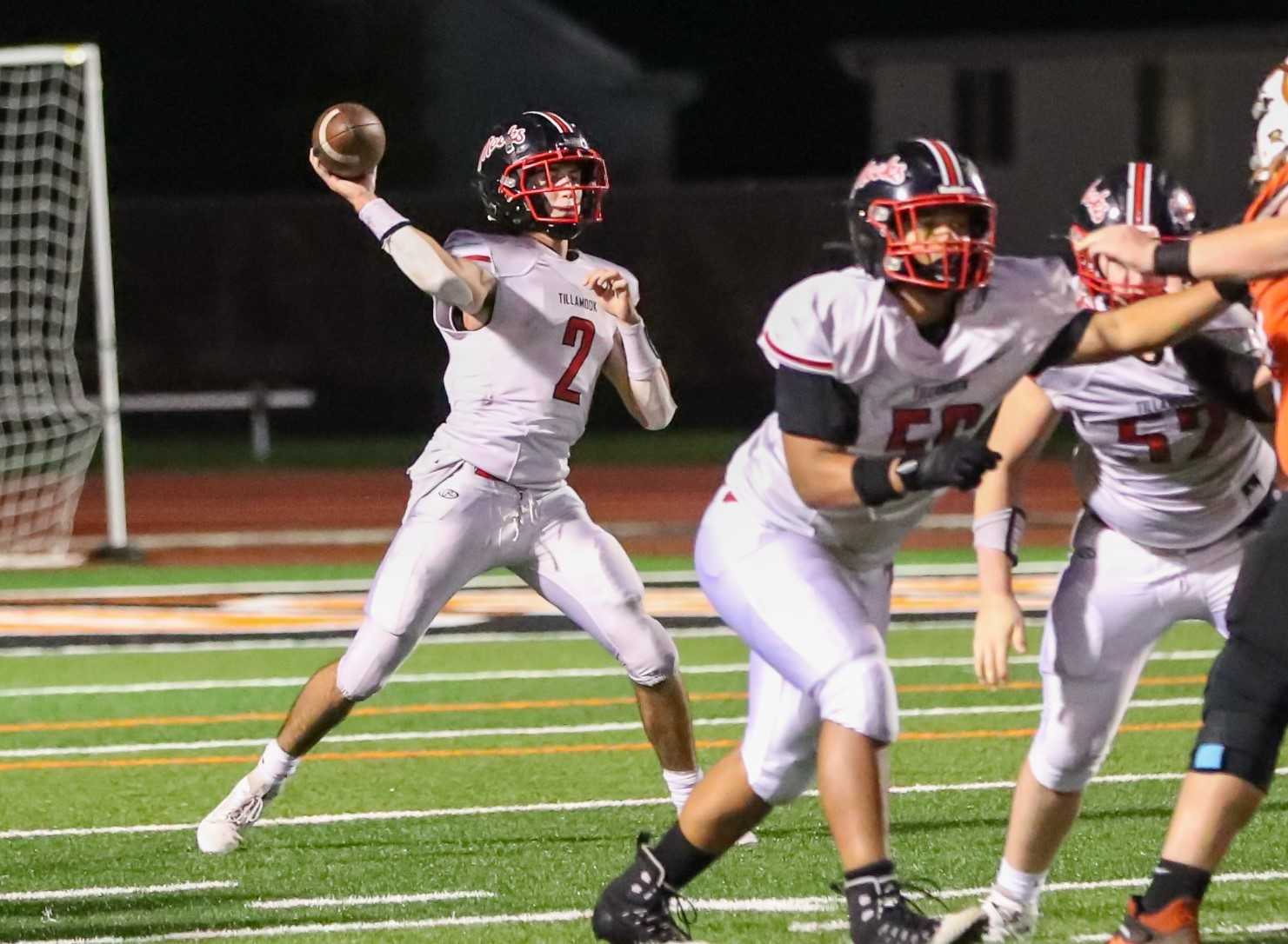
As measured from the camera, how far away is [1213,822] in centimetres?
429

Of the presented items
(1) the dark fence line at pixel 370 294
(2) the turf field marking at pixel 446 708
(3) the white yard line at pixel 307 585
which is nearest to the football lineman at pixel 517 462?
(2) the turf field marking at pixel 446 708

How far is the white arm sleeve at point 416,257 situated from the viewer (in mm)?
5719

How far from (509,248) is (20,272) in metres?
12.1

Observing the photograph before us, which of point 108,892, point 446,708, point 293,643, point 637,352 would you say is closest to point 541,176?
point 637,352

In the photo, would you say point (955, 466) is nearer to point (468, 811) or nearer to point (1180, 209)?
point (1180, 209)

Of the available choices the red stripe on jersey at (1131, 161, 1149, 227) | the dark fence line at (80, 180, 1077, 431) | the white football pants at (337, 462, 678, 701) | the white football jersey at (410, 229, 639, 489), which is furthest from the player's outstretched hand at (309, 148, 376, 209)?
the dark fence line at (80, 180, 1077, 431)

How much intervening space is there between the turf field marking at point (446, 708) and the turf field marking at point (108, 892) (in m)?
2.62

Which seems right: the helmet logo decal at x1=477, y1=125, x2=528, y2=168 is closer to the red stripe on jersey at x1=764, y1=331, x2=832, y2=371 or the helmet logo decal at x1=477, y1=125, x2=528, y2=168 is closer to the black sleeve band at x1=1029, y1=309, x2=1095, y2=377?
the red stripe on jersey at x1=764, y1=331, x2=832, y2=371

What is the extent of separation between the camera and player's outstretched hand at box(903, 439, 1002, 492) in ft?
13.6

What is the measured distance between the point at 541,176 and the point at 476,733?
8.50ft

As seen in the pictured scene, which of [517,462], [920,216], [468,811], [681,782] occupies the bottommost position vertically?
[468,811]

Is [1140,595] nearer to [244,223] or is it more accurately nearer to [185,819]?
[185,819]

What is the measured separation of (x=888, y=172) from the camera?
444cm

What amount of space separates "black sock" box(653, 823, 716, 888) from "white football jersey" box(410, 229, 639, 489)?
1580 mm
